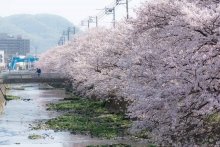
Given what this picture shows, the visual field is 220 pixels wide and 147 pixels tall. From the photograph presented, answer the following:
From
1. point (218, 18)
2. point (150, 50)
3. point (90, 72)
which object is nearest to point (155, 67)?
point (150, 50)

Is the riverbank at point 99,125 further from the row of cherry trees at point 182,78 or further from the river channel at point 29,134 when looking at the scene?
the row of cherry trees at point 182,78

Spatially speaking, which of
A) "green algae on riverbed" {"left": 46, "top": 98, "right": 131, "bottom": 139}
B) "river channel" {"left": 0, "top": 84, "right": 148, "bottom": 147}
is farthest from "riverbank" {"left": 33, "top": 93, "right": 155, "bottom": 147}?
"river channel" {"left": 0, "top": 84, "right": 148, "bottom": 147}

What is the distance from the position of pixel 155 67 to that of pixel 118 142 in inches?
438

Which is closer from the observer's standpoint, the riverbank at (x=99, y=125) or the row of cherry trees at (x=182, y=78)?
the row of cherry trees at (x=182, y=78)

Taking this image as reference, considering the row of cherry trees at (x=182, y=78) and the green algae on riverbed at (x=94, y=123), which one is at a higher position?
the row of cherry trees at (x=182, y=78)

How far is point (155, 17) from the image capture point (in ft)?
66.5

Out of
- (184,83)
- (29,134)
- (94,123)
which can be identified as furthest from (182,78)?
(94,123)

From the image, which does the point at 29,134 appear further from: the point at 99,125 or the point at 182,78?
the point at 182,78

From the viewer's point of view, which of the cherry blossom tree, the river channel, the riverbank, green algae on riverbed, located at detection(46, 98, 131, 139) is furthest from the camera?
green algae on riverbed, located at detection(46, 98, 131, 139)

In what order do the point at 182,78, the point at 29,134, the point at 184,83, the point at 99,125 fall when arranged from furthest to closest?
the point at 99,125, the point at 29,134, the point at 184,83, the point at 182,78

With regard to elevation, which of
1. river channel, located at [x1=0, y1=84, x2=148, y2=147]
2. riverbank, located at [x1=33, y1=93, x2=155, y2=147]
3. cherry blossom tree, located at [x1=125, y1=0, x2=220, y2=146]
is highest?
cherry blossom tree, located at [x1=125, y1=0, x2=220, y2=146]

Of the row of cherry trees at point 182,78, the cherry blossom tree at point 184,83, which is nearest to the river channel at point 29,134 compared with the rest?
the row of cherry trees at point 182,78

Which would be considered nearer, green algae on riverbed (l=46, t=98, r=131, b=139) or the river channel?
the river channel

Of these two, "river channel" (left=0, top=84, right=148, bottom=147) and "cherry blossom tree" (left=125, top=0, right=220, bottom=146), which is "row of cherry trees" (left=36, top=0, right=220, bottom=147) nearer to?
"cherry blossom tree" (left=125, top=0, right=220, bottom=146)
